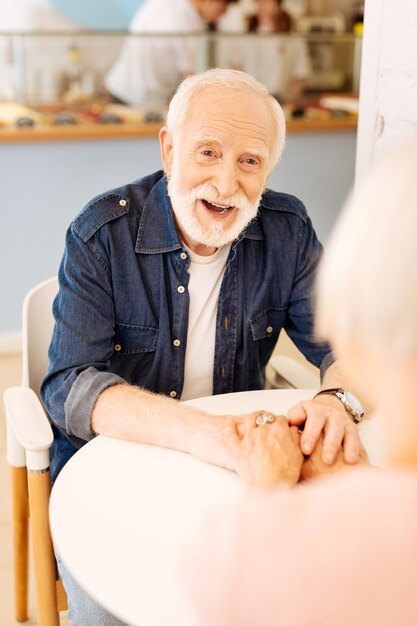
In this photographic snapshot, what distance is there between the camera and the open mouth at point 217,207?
6.21 feet

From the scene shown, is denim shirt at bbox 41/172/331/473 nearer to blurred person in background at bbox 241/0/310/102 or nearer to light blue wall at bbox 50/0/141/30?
blurred person in background at bbox 241/0/310/102

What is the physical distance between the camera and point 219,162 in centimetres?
189

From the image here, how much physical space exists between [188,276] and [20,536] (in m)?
0.79

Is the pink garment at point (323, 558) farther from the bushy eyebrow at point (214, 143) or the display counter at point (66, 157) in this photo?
the display counter at point (66, 157)

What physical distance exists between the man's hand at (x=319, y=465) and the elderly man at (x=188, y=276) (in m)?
0.20

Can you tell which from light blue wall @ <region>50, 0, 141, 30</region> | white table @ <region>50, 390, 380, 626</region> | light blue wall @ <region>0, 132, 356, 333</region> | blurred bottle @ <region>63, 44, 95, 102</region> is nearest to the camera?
white table @ <region>50, 390, 380, 626</region>

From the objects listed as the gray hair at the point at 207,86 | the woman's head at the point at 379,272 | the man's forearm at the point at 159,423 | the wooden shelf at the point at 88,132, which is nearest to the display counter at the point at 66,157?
the wooden shelf at the point at 88,132

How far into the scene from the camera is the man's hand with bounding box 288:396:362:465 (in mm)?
1488

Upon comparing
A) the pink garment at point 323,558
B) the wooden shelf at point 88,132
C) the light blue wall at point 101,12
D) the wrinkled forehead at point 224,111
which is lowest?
the wooden shelf at point 88,132

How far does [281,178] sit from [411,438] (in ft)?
11.6

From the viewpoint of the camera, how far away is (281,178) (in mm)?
4234

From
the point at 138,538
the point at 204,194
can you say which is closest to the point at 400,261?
the point at 138,538

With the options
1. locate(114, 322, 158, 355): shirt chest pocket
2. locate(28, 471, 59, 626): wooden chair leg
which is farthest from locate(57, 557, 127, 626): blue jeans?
locate(114, 322, 158, 355): shirt chest pocket

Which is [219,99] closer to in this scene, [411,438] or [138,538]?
[138,538]
